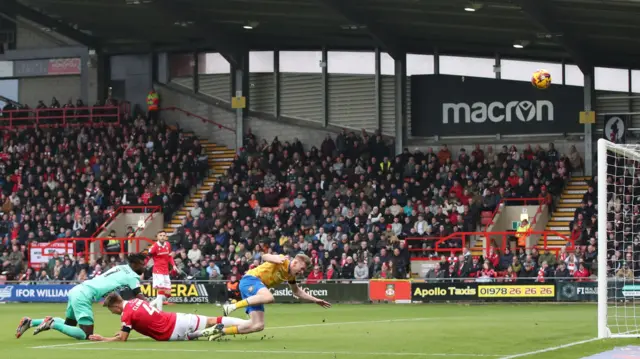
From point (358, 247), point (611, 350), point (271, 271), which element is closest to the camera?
point (611, 350)

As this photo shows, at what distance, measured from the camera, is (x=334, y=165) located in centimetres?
4188

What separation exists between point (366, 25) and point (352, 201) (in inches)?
240

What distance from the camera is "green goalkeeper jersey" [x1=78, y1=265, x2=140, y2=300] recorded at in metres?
17.2

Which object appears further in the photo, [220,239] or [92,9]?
[92,9]

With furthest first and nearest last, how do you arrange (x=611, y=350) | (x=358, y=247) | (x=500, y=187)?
(x=500, y=187), (x=358, y=247), (x=611, y=350)

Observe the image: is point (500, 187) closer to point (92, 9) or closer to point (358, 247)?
point (358, 247)

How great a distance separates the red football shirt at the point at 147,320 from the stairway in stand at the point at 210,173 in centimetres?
2647

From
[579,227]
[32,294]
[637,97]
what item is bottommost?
[32,294]

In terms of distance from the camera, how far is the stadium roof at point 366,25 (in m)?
34.2

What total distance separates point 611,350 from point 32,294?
2512cm

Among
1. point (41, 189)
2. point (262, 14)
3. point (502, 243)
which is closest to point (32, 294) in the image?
point (41, 189)

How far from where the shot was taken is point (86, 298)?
1706 cm

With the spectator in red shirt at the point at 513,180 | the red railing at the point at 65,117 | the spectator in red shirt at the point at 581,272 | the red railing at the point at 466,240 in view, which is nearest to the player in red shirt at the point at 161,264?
the spectator in red shirt at the point at 581,272

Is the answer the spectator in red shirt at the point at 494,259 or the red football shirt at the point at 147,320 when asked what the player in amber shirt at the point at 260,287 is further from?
the spectator in red shirt at the point at 494,259
